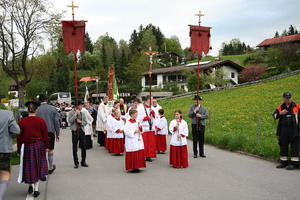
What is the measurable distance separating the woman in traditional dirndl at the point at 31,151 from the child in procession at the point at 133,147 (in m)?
2.73

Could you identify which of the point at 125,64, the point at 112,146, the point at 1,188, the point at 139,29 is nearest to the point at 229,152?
the point at 112,146

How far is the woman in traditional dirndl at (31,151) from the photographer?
7.05 meters

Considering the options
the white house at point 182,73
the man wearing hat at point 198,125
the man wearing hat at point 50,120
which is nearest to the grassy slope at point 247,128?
the man wearing hat at point 198,125

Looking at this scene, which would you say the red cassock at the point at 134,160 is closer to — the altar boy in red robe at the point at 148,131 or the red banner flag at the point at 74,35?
the altar boy in red robe at the point at 148,131

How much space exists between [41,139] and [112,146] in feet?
19.4

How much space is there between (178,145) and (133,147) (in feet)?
4.73

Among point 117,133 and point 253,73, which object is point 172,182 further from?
point 253,73

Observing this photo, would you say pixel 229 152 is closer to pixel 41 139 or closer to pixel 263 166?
pixel 263 166

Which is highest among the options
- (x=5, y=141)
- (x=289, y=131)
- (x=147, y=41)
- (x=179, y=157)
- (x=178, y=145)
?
(x=147, y=41)

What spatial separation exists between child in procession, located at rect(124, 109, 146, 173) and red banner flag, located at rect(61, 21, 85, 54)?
291cm

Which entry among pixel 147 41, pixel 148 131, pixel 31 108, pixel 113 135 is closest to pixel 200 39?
pixel 148 131

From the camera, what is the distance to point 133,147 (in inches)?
377

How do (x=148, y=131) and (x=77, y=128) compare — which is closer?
(x=77, y=128)

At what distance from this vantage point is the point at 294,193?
22.8 feet
